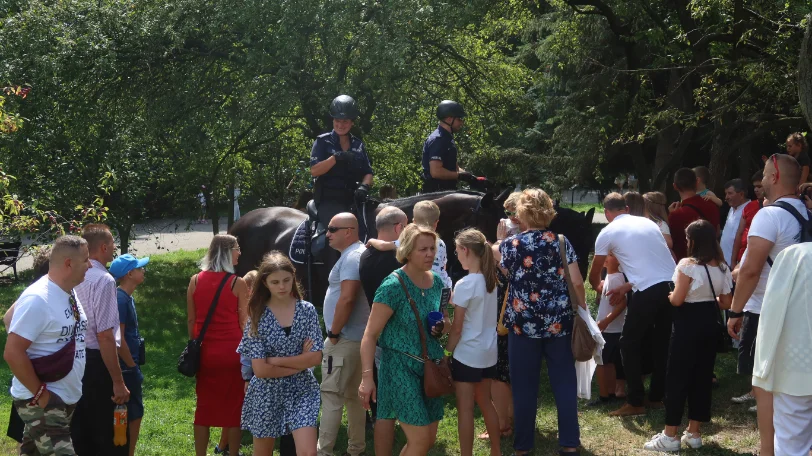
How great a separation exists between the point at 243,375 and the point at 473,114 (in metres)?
11.7

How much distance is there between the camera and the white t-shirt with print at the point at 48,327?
17.5 feet

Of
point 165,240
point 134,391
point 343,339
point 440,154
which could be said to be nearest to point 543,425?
point 343,339

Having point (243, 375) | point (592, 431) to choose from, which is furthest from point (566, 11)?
point (243, 375)

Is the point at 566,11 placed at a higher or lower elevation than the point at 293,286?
higher

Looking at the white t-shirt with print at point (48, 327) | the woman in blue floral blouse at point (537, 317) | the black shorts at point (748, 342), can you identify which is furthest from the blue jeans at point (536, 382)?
the white t-shirt with print at point (48, 327)

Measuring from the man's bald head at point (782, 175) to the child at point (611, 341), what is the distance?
Answer: 2.10 metres

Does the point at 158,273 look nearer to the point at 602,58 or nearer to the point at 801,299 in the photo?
the point at 602,58

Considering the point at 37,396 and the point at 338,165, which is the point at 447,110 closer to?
the point at 338,165

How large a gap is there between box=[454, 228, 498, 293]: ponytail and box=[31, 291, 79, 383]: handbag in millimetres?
2670

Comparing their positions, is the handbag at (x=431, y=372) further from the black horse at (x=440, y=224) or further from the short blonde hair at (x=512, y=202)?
the black horse at (x=440, y=224)

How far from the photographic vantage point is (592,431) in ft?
25.2

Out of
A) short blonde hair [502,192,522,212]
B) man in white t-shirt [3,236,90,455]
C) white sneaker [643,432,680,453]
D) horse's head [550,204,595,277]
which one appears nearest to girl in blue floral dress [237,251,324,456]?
man in white t-shirt [3,236,90,455]

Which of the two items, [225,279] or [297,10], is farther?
[297,10]

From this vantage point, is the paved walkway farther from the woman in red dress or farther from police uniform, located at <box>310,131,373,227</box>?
the woman in red dress
